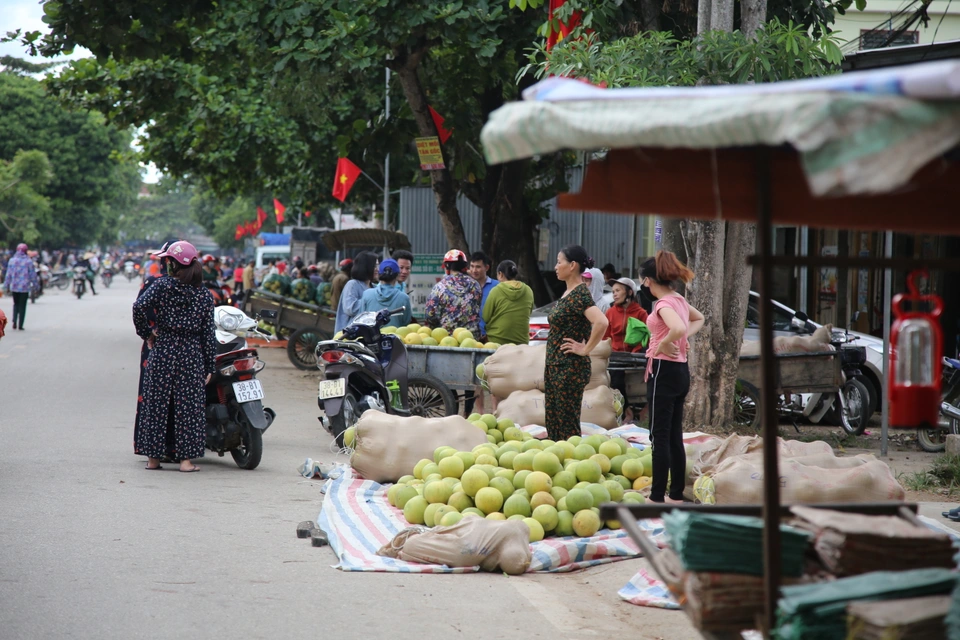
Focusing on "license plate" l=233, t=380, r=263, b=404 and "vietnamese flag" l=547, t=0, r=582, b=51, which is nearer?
"license plate" l=233, t=380, r=263, b=404

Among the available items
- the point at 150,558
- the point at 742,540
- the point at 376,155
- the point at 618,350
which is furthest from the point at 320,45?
the point at 742,540

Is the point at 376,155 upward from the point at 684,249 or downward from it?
upward

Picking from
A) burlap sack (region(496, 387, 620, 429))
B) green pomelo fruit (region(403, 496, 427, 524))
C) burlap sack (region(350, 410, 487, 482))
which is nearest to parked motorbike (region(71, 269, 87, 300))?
burlap sack (region(496, 387, 620, 429))

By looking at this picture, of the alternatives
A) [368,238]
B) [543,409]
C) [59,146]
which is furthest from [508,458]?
[59,146]

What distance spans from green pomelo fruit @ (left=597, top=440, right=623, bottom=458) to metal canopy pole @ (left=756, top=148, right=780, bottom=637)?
4.64 m

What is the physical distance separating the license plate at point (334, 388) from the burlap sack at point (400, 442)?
1582 mm

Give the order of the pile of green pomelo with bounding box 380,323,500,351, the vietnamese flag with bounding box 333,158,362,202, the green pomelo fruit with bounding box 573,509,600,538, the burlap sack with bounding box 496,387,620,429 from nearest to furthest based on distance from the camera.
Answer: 1. the green pomelo fruit with bounding box 573,509,600,538
2. the burlap sack with bounding box 496,387,620,429
3. the pile of green pomelo with bounding box 380,323,500,351
4. the vietnamese flag with bounding box 333,158,362,202

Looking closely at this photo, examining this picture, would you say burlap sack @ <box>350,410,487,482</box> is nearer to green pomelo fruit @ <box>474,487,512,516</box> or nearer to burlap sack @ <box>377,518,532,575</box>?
green pomelo fruit @ <box>474,487,512,516</box>

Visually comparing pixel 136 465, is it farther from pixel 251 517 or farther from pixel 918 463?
pixel 918 463

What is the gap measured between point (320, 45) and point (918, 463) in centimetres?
926

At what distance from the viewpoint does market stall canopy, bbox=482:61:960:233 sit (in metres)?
2.47

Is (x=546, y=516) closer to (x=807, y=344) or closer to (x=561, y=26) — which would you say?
(x=807, y=344)

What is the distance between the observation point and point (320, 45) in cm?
1431

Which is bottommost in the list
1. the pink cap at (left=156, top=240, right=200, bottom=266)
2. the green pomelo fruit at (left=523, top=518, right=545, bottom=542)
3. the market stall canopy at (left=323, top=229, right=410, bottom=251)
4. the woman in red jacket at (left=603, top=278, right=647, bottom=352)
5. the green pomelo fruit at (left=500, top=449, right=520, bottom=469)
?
the green pomelo fruit at (left=523, top=518, right=545, bottom=542)
